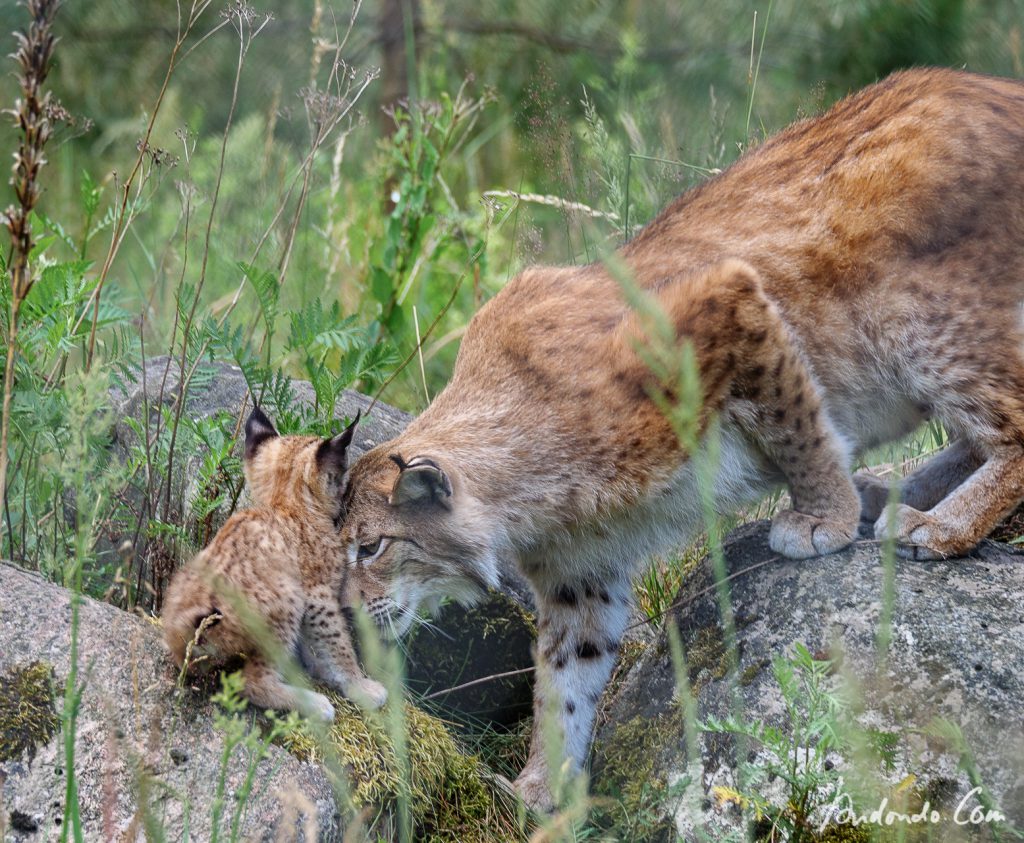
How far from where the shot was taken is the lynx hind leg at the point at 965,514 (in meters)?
4.00

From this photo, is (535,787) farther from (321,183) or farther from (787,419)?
(321,183)

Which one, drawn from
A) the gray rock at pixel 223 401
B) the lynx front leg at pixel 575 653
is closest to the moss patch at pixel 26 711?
the gray rock at pixel 223 401

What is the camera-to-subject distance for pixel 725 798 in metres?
3.24

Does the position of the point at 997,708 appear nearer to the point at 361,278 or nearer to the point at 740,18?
the point at 361,278

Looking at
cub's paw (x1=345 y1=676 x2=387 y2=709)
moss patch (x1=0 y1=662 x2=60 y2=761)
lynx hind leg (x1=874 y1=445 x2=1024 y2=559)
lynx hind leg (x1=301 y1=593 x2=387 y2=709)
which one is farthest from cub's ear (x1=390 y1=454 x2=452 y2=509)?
lynx hind leg (x1=874 y1=445 x2=1024 y2=559)

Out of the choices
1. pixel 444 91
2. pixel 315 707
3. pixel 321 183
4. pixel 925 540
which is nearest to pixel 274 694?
pixel 315 707

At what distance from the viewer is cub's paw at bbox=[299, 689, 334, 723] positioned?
128 inches

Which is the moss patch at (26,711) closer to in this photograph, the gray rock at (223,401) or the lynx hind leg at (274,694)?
the lynx hind leg at (274,694)

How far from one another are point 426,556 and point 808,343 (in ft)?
4.80

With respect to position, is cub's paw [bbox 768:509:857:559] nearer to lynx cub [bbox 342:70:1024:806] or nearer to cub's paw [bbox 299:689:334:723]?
lynx cub [bbox 342:70:1024:806]

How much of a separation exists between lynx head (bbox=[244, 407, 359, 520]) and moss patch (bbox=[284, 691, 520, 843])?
1.79 ft

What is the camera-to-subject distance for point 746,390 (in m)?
4.07

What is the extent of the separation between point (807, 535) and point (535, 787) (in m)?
1.17

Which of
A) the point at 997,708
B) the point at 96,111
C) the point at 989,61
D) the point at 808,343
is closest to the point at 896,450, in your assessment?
the point at 808,343
